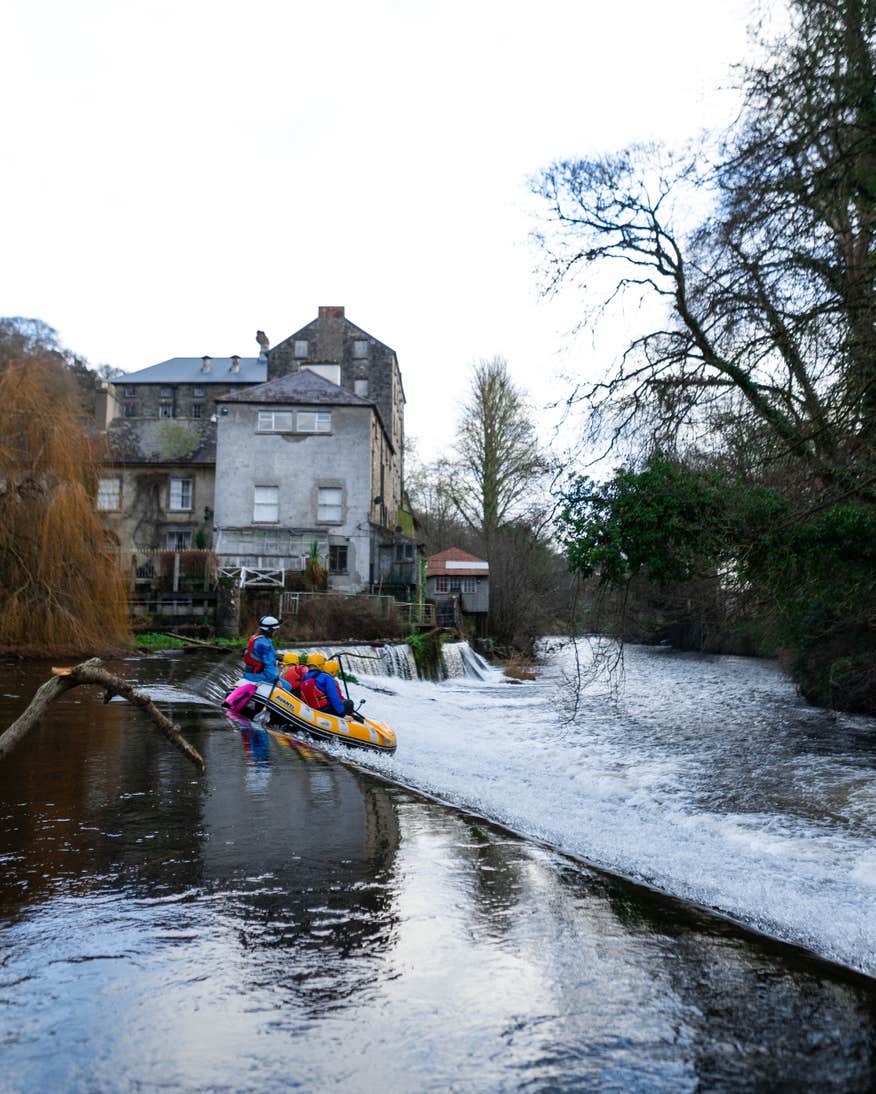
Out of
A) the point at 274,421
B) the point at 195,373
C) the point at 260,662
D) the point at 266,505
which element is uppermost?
the point at 195,373

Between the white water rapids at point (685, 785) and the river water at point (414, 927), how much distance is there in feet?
0.20

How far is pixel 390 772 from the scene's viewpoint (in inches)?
438

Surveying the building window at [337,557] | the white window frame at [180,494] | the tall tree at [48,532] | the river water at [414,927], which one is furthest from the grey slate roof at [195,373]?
the river water at [414,927]

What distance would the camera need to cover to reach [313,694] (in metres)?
13.5

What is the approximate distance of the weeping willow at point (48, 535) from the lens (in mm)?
20250

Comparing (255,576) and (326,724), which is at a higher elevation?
(255,576)

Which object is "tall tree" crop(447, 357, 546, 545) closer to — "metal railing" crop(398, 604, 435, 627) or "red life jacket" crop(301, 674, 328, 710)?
"metal railing" crop(398, 604, 435, 627)

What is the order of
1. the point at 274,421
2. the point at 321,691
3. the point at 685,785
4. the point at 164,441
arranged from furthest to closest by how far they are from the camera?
the point at 164,441
the point at 274,421
the point at 321,691
the point at 685,785

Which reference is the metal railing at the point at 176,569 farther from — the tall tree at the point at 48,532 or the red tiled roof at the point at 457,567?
the red tiled roof at the point at 457,567

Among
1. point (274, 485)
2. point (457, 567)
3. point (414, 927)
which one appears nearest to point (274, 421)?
point (274, 485)

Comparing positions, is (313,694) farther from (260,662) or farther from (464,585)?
(464,585)

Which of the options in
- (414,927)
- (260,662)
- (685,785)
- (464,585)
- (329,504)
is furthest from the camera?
(464,585)

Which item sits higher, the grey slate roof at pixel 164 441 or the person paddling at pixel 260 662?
the grey slate roof at pixel 164 441

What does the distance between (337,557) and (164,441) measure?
33.4 feet
